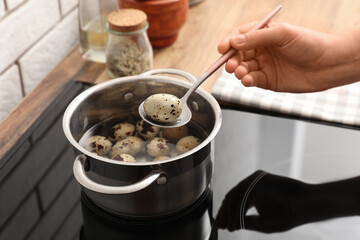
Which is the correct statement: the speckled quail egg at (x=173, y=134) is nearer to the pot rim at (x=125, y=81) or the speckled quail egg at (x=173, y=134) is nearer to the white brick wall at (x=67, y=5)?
the pot rim at (x=125, y=81)

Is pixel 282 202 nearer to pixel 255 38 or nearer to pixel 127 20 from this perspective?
pixel 255 38

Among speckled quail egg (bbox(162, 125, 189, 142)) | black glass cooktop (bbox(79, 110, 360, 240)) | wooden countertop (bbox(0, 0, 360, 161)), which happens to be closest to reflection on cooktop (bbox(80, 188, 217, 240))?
black glass cooktop (bbox(79, 110, 360, 240))

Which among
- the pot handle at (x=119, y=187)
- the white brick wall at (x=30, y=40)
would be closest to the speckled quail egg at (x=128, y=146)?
the pot handle at (x=119, y=187)

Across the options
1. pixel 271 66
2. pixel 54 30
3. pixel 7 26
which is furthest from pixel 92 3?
pixel 271 66

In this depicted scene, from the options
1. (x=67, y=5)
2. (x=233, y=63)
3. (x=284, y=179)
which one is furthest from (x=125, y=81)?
(x=67, y=5)

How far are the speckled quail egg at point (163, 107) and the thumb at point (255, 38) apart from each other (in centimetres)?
16

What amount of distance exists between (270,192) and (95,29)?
55 cm

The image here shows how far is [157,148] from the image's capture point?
0.78 metres

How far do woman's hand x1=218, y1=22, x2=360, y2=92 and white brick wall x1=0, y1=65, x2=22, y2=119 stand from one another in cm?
42

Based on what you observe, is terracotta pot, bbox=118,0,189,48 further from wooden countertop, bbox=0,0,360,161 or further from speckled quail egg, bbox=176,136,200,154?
speckled quail egg, bbox=176,136,200,154

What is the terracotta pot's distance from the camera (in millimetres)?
1085

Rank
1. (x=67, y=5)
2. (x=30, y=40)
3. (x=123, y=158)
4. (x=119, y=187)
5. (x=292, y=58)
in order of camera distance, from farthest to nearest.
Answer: (x=67, y=5) < (x=30, y=40) < (x=292, y=58) < (x=123, y=158) < (x=119, y=187)

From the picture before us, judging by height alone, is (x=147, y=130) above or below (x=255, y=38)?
below

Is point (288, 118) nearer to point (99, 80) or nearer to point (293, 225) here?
point (293, 225)
